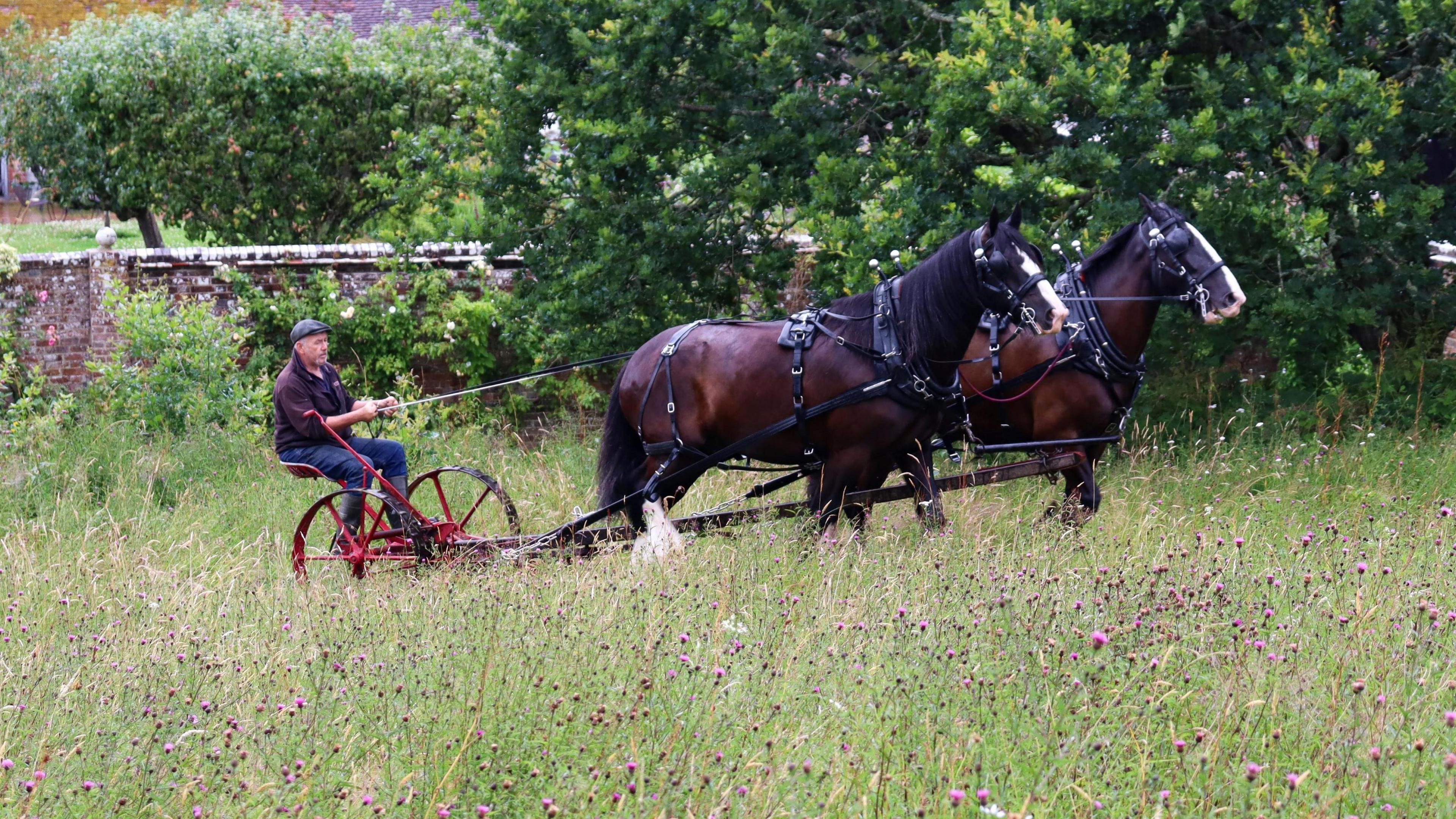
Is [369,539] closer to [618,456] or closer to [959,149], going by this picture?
[618,456]

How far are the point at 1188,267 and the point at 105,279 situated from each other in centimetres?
1024

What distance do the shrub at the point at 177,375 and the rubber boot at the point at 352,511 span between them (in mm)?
3663

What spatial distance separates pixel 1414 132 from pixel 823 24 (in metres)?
4.00

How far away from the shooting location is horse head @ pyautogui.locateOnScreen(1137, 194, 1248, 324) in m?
6.88

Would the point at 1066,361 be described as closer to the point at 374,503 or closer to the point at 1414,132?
the point at 1414,132

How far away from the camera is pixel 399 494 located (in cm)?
712

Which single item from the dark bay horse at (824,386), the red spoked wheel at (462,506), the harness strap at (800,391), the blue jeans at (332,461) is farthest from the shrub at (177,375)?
the harness strap at (800,391)

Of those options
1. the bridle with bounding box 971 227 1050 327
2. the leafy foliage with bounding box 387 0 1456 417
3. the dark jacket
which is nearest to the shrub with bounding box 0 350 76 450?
the leafy foliage with bounding box 387 0 1456 417

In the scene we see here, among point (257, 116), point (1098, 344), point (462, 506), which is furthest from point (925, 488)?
point (257, 116)

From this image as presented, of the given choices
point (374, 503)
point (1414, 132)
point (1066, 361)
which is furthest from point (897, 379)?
point (1414, 132)

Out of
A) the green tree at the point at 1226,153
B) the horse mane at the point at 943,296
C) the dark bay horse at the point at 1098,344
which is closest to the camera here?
the horse mane at the point at 943,296

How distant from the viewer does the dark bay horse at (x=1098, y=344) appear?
7102mm

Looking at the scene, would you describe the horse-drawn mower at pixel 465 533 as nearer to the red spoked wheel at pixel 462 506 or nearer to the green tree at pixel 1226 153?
the red spoked wheel at pixel 462 506

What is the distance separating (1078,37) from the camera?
8438 mm
